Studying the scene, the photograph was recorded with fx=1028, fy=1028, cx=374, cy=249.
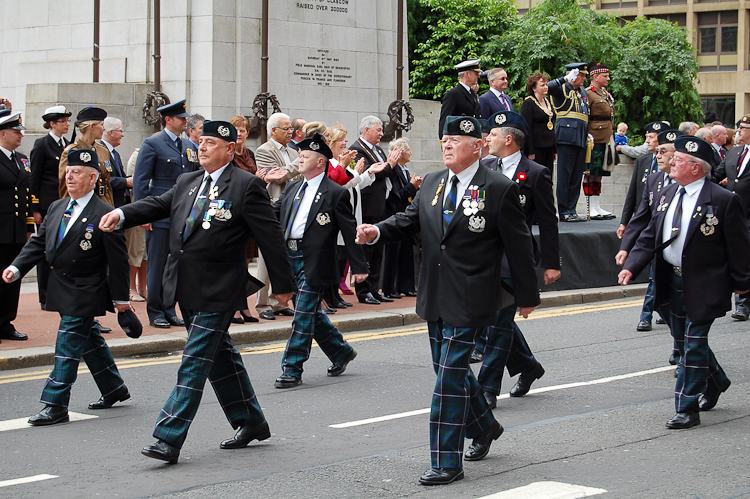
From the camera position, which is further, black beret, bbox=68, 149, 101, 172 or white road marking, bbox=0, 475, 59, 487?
black beret, bbox=68, 149, 101, 172

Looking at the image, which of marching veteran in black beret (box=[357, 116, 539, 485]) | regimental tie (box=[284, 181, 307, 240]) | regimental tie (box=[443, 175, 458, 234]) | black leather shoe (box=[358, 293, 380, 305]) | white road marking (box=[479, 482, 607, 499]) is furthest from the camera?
black leather shoe (box=[358, 293, 380, 305])

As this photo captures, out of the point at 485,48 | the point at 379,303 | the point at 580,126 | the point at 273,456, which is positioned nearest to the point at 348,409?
the point at 273,456

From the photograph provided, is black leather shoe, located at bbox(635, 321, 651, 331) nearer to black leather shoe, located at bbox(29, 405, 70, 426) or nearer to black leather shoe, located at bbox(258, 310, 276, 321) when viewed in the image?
black leather shoe, located at bbox(258, 310, 276, 321)

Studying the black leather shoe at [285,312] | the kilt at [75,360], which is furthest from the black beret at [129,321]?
the black leather shoe at [285,312]

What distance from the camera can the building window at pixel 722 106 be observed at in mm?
60406

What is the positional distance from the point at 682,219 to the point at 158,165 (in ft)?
20.1

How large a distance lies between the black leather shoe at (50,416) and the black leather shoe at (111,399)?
0.43 meters

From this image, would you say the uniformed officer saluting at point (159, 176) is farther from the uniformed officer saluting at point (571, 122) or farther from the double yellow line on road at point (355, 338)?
the uniformed officer saluting at point (571, 122)

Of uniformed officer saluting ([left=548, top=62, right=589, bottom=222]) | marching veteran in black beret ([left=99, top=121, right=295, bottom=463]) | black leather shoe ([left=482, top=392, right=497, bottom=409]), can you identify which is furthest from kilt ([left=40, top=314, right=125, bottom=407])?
uniformed officer saluting ([left=548, top=62, right=589, bottom=222])

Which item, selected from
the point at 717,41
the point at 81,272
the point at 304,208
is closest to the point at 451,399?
the point at 81,272

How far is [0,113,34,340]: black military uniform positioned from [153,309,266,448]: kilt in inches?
183

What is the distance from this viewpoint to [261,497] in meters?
5.34

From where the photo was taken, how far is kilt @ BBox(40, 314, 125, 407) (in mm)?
7207

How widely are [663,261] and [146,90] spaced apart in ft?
39.6
